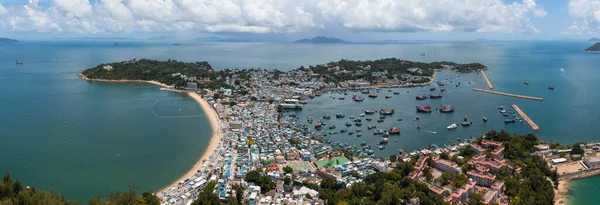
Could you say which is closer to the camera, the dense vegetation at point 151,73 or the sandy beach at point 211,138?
the sandy beach at point 211,138

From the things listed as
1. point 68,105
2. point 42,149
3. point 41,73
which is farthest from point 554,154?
point 41,73

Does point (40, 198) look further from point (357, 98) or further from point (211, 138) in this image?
point (357, 98)

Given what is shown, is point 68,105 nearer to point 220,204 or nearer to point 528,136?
point 220,204

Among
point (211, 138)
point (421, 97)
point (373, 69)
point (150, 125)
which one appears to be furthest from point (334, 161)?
point (373, 69)

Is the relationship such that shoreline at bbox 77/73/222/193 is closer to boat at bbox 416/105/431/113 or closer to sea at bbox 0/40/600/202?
sea at bbox 0/40/600/202

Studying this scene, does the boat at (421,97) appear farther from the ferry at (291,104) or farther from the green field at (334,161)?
the green field at (334,161)

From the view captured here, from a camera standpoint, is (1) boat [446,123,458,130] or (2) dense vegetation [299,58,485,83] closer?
(1) boat [446,123,458,130]

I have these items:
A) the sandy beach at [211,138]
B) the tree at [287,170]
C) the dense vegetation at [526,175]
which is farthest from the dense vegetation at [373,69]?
the tree at [287,170]

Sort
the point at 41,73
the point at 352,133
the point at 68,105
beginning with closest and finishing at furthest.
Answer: the point at 352,133 < the point at 68,105 < the point at 41,73

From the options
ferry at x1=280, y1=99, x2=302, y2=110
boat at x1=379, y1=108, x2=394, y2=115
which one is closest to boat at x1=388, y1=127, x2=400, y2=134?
boat at x1=379, y1=108, x2=394, y2=115
